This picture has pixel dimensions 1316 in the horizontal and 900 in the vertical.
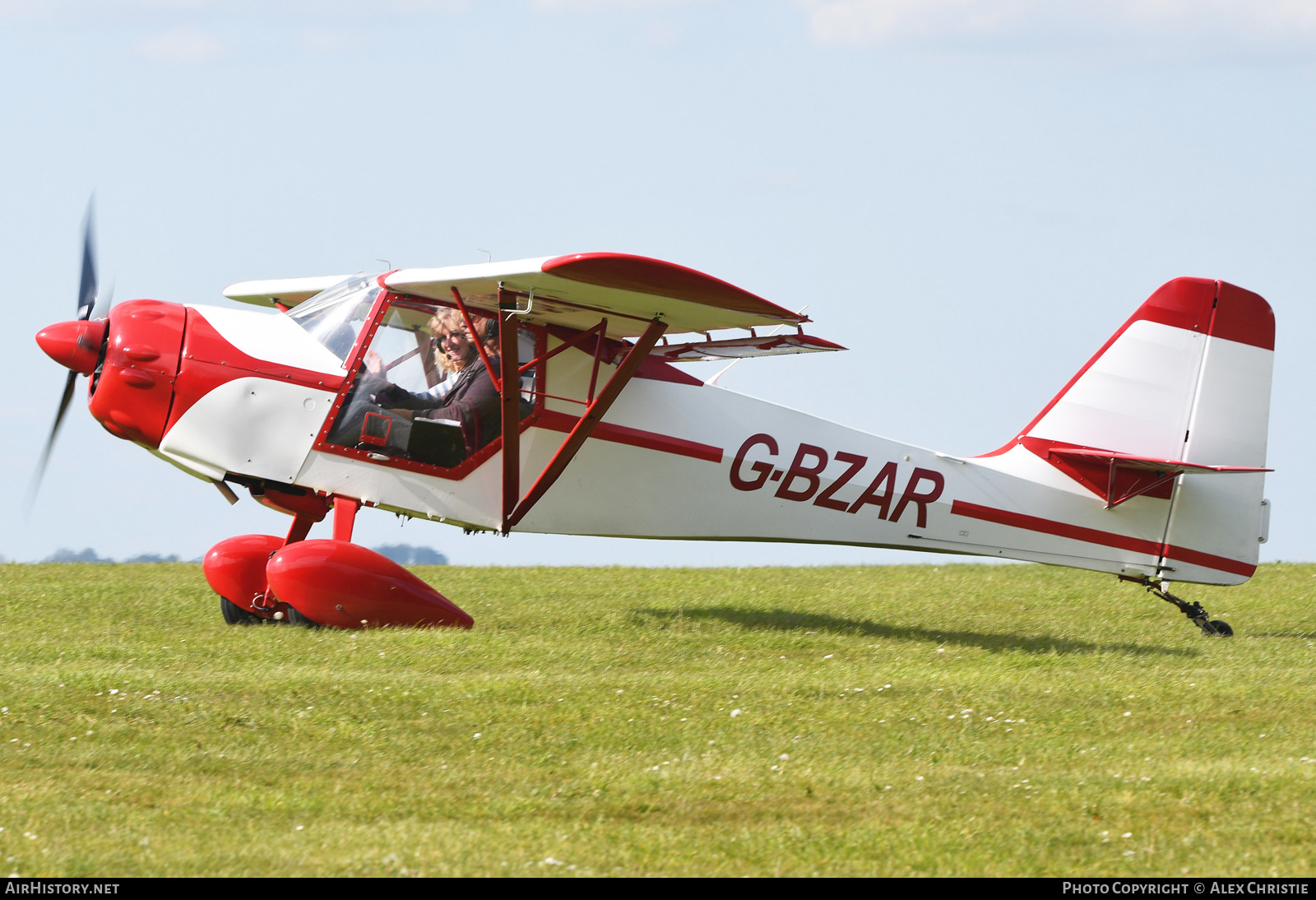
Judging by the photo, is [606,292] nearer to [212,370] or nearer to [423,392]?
[423,392]

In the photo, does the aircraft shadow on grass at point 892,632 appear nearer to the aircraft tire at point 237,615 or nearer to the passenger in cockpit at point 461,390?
the passenger in cockpit at point 461,390

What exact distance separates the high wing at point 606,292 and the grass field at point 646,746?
270 centimetres

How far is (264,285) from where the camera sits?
44.7 feet

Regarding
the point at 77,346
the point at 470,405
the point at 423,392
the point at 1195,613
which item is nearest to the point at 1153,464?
the point at 1195,613

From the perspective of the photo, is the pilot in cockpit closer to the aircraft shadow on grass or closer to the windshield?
the windshield

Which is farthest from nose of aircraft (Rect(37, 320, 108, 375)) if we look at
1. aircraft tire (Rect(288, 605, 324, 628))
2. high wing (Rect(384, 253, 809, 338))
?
aircraft tire (Rect(288, 605, 324, 628))

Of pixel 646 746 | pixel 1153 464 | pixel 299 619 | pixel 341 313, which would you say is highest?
pixel 341 313

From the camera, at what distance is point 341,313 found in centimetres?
1080

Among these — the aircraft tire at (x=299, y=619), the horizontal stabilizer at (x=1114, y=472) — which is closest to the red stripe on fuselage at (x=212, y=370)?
the aircraft tire at (x=299, y=619)

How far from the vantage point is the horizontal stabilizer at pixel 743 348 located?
11172 mm

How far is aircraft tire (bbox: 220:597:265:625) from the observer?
10977 mm

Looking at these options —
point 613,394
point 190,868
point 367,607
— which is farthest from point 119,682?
point 613,394

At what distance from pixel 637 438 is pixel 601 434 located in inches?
13.2

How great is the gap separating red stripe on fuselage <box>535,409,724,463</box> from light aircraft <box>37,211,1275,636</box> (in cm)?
2
